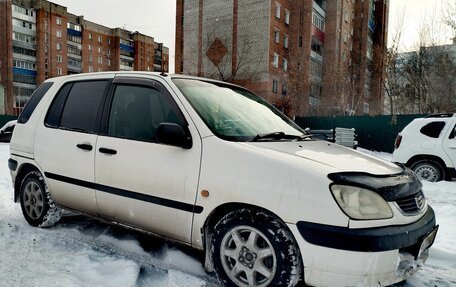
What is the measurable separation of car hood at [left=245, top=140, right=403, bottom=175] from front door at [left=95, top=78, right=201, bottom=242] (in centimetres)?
62

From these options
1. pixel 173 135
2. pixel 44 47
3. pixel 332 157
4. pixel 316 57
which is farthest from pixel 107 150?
pixel 44 47

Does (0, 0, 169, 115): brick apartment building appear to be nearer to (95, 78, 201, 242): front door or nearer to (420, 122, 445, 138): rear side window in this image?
(420, 122, 445, 138): rear side window

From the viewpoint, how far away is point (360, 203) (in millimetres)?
2217

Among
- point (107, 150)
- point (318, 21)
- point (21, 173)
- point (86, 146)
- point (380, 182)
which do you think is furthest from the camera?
point (318, 21)

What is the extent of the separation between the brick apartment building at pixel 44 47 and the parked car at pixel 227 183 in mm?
47467

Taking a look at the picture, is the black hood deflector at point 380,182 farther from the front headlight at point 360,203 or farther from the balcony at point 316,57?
the balcony at point 316,57

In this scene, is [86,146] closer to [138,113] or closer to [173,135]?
[138,113]

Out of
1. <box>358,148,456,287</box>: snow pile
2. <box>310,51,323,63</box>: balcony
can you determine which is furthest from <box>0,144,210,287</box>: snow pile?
<box>310,51,323,63</box>: balcony

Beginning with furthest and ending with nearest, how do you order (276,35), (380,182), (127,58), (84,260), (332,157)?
(127,58) → (276,35) → (84,260) → (332,157) → (380,182)

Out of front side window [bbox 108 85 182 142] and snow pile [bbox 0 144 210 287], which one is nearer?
snow pile [bbox 0 144 210 287]

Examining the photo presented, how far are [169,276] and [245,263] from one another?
69 centimetres

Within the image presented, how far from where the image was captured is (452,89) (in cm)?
2008

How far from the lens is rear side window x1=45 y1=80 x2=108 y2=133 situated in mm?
3520

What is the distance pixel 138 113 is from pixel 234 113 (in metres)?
0.89
